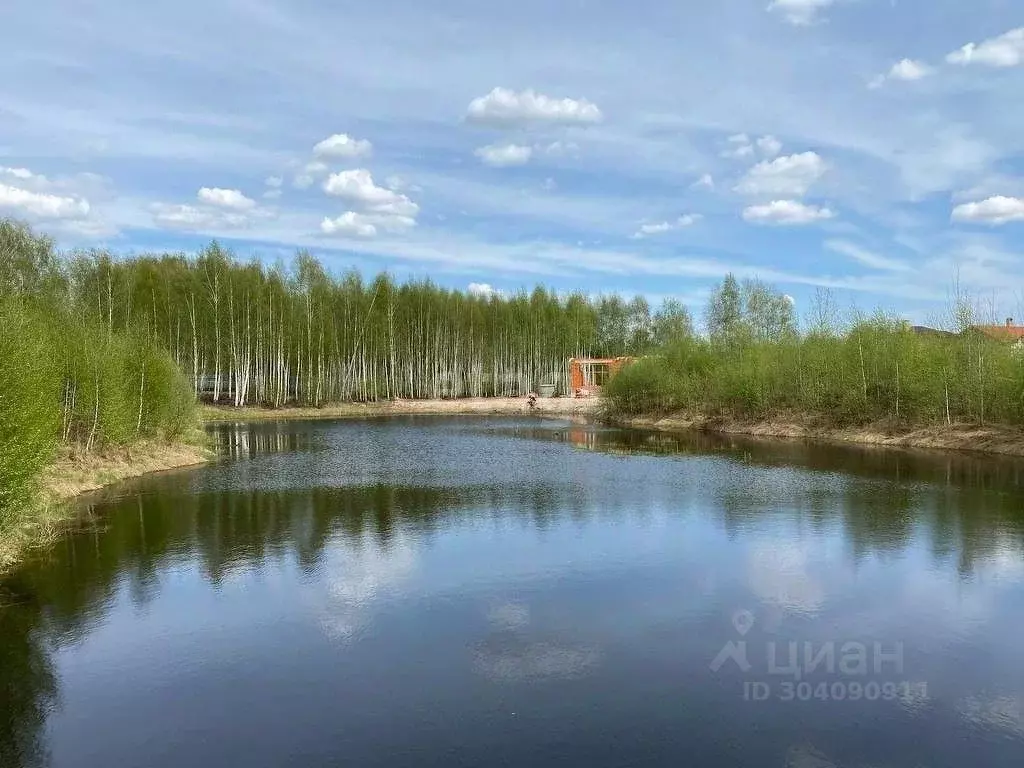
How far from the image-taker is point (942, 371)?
107 feet

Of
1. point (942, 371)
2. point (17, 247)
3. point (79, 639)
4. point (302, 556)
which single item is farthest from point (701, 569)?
point (17, 247)

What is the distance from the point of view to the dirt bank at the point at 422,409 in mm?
54375

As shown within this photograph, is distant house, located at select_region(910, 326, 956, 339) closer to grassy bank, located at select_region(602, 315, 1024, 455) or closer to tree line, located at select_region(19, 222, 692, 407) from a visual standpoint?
grassy bank, located at select_region(602, 315, 1024, 455)

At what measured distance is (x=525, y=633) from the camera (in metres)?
10.3

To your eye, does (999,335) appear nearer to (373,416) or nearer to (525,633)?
(525,633)

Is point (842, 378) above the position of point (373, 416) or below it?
above

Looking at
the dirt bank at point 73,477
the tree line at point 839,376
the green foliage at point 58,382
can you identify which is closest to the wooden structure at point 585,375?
the tree line at point 839,376

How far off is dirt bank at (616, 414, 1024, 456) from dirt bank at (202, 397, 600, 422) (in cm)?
1420

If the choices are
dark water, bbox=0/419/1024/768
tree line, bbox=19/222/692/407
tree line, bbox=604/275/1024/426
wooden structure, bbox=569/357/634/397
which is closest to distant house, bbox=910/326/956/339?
tree line, bbox=604/275/1024/426

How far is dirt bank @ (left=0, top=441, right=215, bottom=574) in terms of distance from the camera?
14.4 m

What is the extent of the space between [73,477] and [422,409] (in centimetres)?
4183
